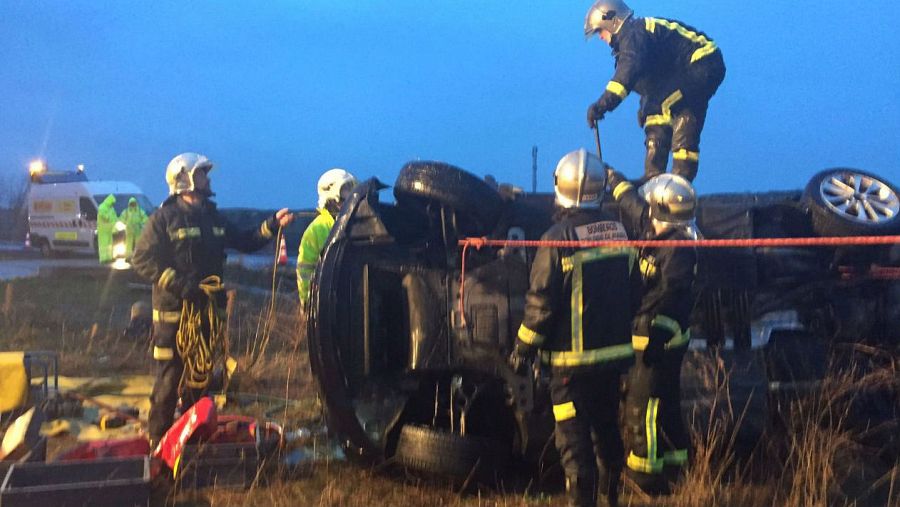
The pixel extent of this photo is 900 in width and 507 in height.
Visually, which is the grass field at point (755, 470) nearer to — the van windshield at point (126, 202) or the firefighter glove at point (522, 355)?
the firefighter glove at point (522, 355)

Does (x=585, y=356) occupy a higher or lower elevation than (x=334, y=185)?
lower

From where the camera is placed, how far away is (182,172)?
541 cm

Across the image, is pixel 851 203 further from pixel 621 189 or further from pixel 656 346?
pixel 656 346

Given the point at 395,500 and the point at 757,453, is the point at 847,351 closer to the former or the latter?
the point at 757,453

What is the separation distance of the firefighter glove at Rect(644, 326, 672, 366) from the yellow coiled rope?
9.70ft

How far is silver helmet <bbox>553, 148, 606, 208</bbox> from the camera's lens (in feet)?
12.5

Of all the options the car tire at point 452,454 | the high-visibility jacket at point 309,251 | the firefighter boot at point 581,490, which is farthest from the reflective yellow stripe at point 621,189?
the high-visibility jacket at point 309,251

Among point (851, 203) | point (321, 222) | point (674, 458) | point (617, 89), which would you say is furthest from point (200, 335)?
point (851, 203)

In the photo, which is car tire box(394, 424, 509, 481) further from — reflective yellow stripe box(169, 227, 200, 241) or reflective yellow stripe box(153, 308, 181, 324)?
reflective yellow stripe box(169, 227, 200, 241)

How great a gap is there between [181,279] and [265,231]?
0.76m

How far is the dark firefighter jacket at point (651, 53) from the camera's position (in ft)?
19.5

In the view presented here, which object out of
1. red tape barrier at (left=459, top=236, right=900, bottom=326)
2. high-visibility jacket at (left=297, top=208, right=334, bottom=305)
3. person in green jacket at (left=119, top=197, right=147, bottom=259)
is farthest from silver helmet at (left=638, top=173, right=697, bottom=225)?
person in green jacket at (left=119, top=197, right=147, bottom=259)

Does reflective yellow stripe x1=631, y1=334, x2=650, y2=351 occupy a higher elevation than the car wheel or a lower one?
lower

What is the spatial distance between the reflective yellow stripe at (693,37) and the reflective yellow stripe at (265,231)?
10.6 ft
